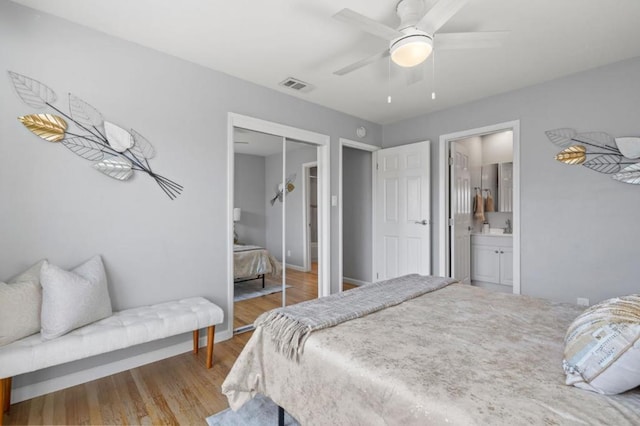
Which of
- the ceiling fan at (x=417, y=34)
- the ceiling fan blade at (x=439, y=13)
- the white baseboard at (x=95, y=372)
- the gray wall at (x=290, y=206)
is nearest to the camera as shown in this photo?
the ceiling fan blade at (x=439, y=13)

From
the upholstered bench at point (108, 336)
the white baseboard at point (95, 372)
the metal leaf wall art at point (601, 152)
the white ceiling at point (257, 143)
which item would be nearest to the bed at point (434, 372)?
the upholstered bench at point (108, 336)

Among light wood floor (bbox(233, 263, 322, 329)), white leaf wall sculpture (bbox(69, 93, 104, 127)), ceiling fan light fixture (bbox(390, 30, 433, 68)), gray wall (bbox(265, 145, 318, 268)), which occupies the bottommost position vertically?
light wood floor (bbox(233, 263, 322, 329))

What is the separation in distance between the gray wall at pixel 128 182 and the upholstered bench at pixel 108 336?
23 centimetres

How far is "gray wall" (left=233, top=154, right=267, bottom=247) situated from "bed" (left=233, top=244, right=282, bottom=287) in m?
0.08

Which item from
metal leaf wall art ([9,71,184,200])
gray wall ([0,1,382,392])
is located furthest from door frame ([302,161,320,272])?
metal leaf wall art ([9,71,184,200])

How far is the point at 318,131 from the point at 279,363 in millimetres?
2876

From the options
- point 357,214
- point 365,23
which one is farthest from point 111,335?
point 357,214

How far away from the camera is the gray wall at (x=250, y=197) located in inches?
120

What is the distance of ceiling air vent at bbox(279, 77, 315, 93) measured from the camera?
307 centimetres

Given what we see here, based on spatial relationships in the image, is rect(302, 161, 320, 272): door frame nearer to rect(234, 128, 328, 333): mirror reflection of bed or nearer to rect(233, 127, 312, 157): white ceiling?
rect(234, 128, 328, 333): mirror reflection of bed

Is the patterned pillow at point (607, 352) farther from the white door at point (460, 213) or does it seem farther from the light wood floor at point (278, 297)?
the white door at point (460, 213)

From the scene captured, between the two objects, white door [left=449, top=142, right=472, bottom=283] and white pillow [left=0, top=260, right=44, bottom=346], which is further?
white door [left=449, top=142, right=472, bottom=283]

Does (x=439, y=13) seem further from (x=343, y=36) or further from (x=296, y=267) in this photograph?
(x=296, y=267)

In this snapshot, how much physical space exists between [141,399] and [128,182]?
1.53m
